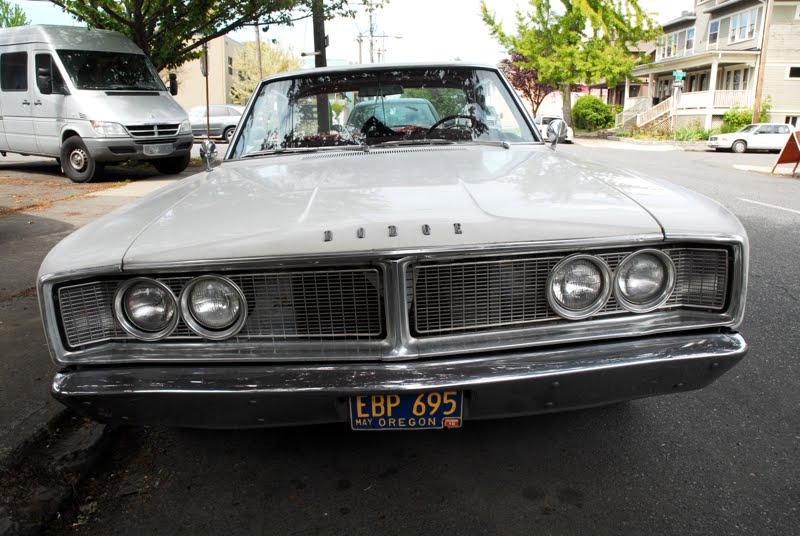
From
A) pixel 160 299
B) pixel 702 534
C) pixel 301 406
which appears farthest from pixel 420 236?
pixel 702 534

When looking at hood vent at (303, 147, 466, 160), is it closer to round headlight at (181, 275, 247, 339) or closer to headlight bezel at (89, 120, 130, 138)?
round headlight at (181, 275, 247, 339)

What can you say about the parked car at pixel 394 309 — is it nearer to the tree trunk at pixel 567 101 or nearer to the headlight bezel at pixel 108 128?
the headlight bezel at pixel 108 128

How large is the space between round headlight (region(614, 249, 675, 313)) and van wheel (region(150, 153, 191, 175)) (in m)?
11.3

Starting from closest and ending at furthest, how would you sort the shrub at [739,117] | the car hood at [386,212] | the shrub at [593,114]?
the car hood at [386,212] < the shrub at [739,117] < the shrub at [593,114]

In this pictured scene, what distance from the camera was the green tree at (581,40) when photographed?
36.6m

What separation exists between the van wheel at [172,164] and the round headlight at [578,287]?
11243 millimetres

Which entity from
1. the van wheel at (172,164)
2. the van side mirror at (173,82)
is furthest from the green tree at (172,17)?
the van wheel at (172,164)

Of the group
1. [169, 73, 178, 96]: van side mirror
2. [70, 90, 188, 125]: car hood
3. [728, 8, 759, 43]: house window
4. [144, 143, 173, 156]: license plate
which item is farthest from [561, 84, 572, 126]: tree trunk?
[144, 143, 173, 156]: license plate

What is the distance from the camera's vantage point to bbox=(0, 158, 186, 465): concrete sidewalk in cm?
272

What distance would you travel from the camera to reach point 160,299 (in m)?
2.02

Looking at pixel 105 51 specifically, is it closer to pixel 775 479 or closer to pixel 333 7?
pixel 333 7

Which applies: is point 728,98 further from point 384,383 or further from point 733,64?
point 384,383

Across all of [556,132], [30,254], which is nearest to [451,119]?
[556,132]

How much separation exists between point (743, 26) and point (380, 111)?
128 ft
